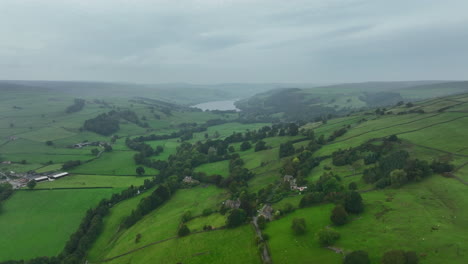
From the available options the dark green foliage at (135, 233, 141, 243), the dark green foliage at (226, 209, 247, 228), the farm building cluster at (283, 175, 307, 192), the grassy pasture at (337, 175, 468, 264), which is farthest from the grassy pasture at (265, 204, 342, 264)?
the dark green foliage at (135, 233, 141, 243)

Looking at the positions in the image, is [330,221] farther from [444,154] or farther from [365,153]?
[444,154]

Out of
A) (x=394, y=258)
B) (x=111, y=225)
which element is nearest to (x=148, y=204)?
(x=111, y=225)

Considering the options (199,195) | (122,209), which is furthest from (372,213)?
(122,209)

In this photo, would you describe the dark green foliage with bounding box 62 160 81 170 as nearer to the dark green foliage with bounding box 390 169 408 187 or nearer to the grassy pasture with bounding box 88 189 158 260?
the grassy pasture with bounding box 88 189 158 260

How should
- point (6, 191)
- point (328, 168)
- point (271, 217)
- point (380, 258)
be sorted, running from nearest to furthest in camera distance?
point (380, 258), point (271, 217), point (328, 168), point (6, 191)

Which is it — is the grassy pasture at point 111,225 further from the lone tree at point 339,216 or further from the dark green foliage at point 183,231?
the lone tree at point 339,216
